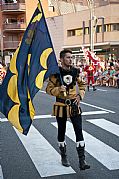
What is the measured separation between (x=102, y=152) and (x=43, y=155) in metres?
1.04

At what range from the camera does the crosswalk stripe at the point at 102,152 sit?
207 inches

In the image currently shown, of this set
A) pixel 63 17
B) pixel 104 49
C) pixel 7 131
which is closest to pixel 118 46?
pixel 104 49

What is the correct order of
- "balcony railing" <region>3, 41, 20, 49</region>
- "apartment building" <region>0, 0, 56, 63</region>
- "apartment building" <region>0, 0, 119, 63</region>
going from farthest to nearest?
"balcony railing" <region>3, 41, 20, 49</region>
"apartment building" <region>0, 0, 56, 63</region>
"apartment building" <region>0, 0, 119, 63</region>

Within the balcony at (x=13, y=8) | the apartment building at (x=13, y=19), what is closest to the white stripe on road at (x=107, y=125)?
the apartment building at (x=13, y=19)

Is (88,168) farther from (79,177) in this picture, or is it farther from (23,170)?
(23,170)

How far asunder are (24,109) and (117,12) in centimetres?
3987

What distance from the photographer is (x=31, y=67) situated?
4.83 metres

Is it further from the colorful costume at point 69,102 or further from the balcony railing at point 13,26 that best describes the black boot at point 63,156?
the balcony railing at point 13,26

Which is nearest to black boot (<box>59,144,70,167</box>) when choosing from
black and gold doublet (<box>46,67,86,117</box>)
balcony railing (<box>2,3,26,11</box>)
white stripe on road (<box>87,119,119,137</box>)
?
black and gold doublet (<box>46,67,86,117</box>)

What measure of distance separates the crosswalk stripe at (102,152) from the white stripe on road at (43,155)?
0.61 metres

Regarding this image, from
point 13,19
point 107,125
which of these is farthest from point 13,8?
point 107,125

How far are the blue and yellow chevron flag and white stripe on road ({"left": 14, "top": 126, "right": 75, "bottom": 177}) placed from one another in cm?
80

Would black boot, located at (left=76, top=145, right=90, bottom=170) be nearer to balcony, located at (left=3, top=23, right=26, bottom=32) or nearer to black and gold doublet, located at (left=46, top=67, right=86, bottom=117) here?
black and gold doublet, located at (left=46, top=67, right=86, bottom=117)

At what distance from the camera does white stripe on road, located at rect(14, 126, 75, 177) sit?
5.00 m
